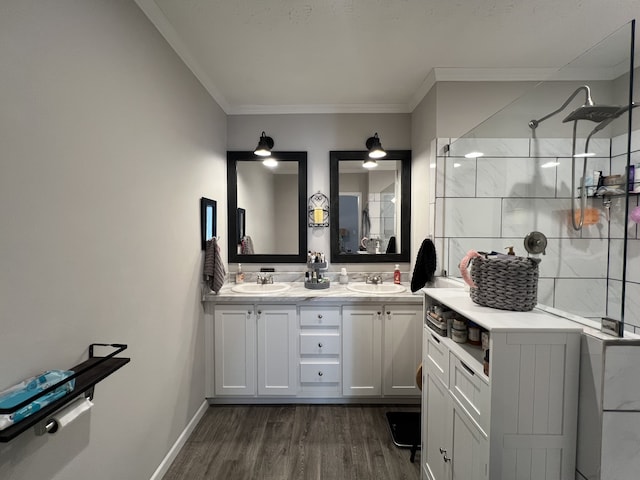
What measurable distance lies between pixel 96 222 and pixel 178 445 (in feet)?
5.05

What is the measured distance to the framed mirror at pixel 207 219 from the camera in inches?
82.1

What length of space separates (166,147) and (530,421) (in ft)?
6.95

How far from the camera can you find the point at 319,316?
7.25 feet

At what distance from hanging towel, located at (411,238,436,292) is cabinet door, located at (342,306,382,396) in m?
0.43

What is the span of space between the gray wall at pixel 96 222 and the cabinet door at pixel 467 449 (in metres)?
1.48

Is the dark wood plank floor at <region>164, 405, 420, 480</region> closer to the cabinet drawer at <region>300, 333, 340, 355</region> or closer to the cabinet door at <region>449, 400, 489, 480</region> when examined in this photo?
the cabinet drawer at <region>300, 333, 340, 355</region>

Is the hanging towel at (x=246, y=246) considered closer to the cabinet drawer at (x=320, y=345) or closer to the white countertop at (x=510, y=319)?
the cabinet drawer at (x=320, y=345)

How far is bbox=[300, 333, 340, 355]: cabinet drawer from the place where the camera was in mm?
2209

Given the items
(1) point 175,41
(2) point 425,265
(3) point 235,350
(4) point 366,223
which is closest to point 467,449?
(2) point 425,265

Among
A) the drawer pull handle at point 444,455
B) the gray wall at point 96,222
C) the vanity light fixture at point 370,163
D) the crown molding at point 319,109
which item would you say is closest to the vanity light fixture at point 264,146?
the crown molding at point 319,109

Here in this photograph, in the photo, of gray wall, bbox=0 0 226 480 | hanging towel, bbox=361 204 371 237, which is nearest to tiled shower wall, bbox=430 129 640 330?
hanging towel, bbox=361 204 371 237

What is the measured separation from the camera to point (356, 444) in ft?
6.03

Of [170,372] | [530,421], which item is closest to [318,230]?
[170,372]

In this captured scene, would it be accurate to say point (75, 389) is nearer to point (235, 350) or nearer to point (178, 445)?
point (178, 445)
